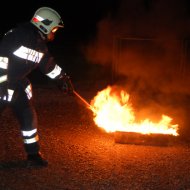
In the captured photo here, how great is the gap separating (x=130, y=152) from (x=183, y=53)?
6.96 meters

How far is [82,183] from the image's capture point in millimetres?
5273

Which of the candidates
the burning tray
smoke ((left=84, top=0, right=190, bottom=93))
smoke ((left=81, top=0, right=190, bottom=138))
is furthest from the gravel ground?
smoke ((left=84, top=0, right=190, bottom=93))

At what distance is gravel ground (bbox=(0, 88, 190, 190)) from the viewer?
5.27m

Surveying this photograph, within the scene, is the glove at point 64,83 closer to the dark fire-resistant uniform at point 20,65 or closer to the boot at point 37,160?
the dark fire-resistant uniform at point 20,65

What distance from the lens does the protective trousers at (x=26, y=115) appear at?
5.70m

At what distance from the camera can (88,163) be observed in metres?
6.05

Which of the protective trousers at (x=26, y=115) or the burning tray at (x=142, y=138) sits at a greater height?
the protective trousers at (x=26, y=115)

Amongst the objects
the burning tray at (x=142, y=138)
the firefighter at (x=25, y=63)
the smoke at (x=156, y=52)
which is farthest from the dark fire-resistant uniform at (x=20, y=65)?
the smoke at (x=156, y=52)

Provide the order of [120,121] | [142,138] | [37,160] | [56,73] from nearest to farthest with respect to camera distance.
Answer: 1. [37,160]
2. [56,73]
3. [142,138]
4. [120,121]

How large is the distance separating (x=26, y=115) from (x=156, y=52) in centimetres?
825

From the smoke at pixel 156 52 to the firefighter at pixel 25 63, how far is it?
5.64 meters

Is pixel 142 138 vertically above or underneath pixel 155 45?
underneath

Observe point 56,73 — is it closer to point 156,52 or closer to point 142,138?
point 142,138

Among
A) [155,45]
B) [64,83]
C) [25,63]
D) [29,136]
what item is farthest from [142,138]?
[155,45]
